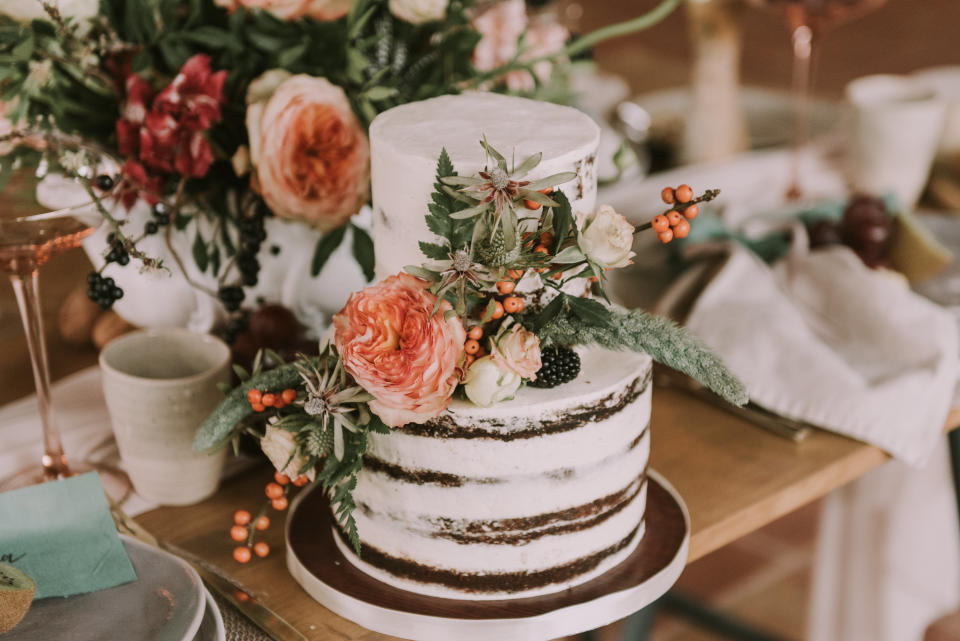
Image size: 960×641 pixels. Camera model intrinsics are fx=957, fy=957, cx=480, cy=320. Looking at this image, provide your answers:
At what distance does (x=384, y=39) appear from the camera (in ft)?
2.98

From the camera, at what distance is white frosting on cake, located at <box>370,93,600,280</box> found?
1.99ft

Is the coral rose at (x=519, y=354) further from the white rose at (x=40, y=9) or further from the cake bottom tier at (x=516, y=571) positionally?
the white rose at (x=40, y=9)

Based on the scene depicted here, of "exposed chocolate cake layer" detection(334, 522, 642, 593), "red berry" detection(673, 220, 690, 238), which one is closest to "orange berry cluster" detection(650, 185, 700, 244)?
"red berry" detection(673, 220, 690, 238)

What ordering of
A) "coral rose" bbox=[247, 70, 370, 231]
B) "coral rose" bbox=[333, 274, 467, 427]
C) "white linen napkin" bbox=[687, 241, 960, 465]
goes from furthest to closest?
"white linen napkin" bbox=[687, 241, 960, 465]
"coral rose" bbox=[247, 70, 370, 231]
"coral rose" bbox=[333, 274, 467, 427]

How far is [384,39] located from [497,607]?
1.76 ft

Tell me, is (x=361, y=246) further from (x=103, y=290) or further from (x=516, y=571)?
(x=516, y=571)

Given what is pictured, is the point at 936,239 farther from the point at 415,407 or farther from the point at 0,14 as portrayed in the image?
the point at 0,14

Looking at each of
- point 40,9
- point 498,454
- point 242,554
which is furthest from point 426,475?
point 40,9

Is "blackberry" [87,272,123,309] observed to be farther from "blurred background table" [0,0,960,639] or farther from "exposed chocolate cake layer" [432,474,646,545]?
"exposed chocolate cake layer" [432,474,646,545]

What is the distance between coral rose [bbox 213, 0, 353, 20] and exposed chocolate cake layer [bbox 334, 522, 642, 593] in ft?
1.44

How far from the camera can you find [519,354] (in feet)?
1.95

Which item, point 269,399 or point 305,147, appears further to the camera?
point 305,147

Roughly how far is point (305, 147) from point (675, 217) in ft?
1.11

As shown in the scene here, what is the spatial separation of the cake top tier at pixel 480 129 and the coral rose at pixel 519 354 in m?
0.11
